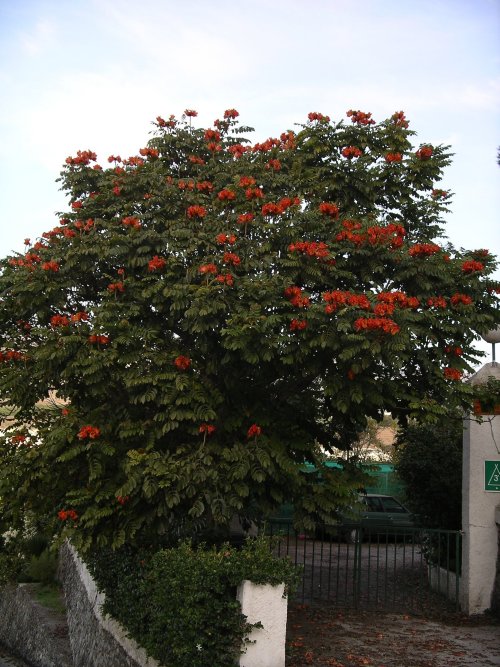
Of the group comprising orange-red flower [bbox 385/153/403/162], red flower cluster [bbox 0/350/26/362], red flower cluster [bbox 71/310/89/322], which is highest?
orange-red flower [bbox 385/153/403/162]

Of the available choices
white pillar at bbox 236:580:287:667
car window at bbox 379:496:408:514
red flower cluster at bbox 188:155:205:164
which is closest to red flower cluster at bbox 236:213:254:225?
red flower cluster at bbox 188:155:205:164

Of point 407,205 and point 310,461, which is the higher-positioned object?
point 407,205

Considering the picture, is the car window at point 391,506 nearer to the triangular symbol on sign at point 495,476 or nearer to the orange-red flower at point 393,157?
the triangular symbol on sign at point 495,476

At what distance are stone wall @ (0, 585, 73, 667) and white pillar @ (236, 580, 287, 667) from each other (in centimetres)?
537

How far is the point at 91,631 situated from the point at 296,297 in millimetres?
5846

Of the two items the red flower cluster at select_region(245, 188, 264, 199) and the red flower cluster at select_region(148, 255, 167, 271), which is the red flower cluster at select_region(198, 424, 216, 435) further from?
the red flower cluster at select_region(245, 188, 264, 199)

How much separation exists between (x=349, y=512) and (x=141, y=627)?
101 inches

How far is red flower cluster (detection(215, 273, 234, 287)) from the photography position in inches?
291

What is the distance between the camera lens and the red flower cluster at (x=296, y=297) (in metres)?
7.26

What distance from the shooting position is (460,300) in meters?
7.86

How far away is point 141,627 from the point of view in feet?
25.3

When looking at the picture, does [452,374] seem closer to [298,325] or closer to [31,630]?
[298,325]

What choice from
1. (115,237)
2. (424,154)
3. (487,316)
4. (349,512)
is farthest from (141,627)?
(424,154)

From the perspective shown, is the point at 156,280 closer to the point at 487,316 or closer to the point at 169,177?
the point at 169,177
